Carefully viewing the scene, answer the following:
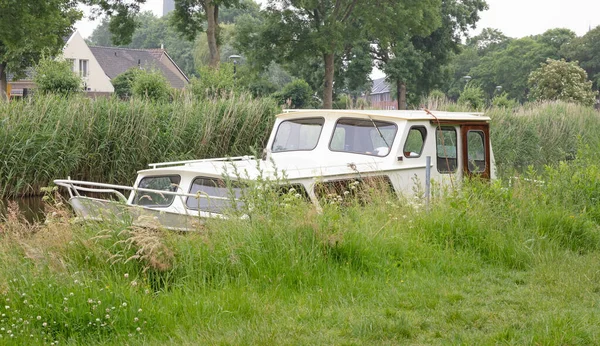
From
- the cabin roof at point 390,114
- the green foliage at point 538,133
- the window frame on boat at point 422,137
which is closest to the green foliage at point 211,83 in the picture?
the green foliage at point 538,133

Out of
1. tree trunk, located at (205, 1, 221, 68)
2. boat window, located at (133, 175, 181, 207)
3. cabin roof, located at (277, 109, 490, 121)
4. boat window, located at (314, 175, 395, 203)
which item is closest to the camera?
boat window, located at (314, 175, 395, 203)

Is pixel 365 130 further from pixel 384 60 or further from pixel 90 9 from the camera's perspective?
pixel 384 60

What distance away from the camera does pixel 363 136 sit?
36.5ft

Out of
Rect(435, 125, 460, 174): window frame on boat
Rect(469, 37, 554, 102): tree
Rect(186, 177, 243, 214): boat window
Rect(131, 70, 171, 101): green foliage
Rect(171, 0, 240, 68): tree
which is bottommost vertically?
Rect(186, 177, 243, 214): boat window

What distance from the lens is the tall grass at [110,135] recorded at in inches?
649

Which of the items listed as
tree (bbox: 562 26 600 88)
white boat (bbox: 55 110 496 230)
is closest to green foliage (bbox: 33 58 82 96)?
white boat (bbox: 55 110 496 230)

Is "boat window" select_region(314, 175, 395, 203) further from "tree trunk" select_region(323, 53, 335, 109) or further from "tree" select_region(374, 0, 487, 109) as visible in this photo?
"tree" select_region(374, 0, 487, 109)

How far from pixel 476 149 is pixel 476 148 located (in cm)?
2

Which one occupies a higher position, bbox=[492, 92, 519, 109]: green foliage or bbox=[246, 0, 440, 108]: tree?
bbox=[246, 0, 440, 108]: tree

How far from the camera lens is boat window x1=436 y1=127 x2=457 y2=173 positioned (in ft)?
37.4

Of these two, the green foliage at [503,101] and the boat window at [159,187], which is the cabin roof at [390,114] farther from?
Result: the green foliage at [503,101]

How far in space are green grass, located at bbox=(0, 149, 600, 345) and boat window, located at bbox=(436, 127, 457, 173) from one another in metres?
2.90

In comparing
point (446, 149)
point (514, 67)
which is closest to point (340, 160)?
point (446, 149)

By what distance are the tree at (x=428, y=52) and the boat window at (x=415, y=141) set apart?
39.9 metres
